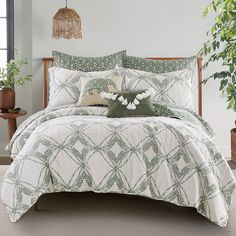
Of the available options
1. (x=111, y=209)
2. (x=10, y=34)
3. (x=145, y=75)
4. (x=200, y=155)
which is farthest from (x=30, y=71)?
(x=200, y=155)

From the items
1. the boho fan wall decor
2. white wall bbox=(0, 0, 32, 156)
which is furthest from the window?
the boho fan wall decor

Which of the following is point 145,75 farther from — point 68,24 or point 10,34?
point 10,34

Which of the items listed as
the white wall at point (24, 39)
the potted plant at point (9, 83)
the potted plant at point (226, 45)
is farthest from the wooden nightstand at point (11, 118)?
the potted plant at point (226, 45)

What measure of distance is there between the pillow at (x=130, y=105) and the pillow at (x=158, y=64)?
91cm

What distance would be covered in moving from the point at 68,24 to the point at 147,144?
2.24 m

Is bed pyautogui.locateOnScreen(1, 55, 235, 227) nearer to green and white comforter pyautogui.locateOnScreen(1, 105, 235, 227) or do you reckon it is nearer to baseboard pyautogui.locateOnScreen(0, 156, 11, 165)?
green and white comforter pyautogui.locateOnScreen(1, 105, 235, 227)

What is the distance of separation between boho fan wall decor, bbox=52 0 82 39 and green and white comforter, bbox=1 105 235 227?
195cm

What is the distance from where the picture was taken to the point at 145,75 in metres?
4.98

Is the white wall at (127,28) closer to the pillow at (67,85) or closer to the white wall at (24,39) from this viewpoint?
the white wall at (24,39)

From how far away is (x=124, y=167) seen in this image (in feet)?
11.7

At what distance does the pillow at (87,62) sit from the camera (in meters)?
5.23

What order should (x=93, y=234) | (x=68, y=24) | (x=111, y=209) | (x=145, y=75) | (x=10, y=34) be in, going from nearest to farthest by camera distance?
(x=93, y=234) → (x=111, y=209) → (x=145, y=75) → (x=68, y=24) → (x=10, y=34)

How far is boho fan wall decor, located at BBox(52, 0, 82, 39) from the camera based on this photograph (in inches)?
215

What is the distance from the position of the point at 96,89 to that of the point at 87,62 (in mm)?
622
